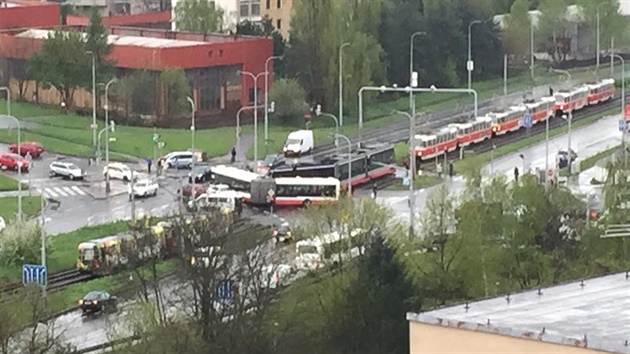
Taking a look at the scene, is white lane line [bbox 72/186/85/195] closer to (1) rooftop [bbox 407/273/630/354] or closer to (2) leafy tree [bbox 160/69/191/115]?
(2) leafy tree [bbox 160/69/191/115]

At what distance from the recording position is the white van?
138 feet

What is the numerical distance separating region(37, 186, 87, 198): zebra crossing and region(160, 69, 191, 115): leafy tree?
8.94 m

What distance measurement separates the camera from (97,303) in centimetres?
2595

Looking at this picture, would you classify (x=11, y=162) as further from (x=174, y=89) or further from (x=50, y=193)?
(x=174, y=89)

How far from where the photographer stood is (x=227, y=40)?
161 ft

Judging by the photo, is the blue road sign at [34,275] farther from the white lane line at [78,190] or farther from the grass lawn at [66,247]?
the white lane line at [78,190]

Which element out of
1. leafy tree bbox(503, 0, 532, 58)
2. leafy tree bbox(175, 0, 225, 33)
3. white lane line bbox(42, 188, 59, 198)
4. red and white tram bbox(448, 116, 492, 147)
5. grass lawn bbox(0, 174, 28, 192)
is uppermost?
leafy tree bbox(175, 0, 225, 33)

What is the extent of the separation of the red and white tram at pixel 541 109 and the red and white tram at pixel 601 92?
9.42 ft

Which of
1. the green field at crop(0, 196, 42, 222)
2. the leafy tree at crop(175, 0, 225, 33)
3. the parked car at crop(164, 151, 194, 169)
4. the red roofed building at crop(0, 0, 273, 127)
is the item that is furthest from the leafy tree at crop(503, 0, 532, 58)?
the green field at crop(0, 196, 42, 222)

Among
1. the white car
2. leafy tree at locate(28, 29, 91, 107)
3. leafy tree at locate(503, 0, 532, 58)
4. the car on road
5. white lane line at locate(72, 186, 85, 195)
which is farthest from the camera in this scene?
leafy tree at locate(503, 0, 532, 58)

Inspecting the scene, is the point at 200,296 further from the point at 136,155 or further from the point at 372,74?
the point at 372,74

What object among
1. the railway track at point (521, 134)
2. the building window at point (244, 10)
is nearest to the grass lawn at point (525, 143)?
the railway track at point (521, 134)

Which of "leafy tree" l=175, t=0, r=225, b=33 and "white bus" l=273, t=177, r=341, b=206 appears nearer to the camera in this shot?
"white bus" l=273, t=177, r=341, b=206

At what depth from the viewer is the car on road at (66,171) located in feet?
126
